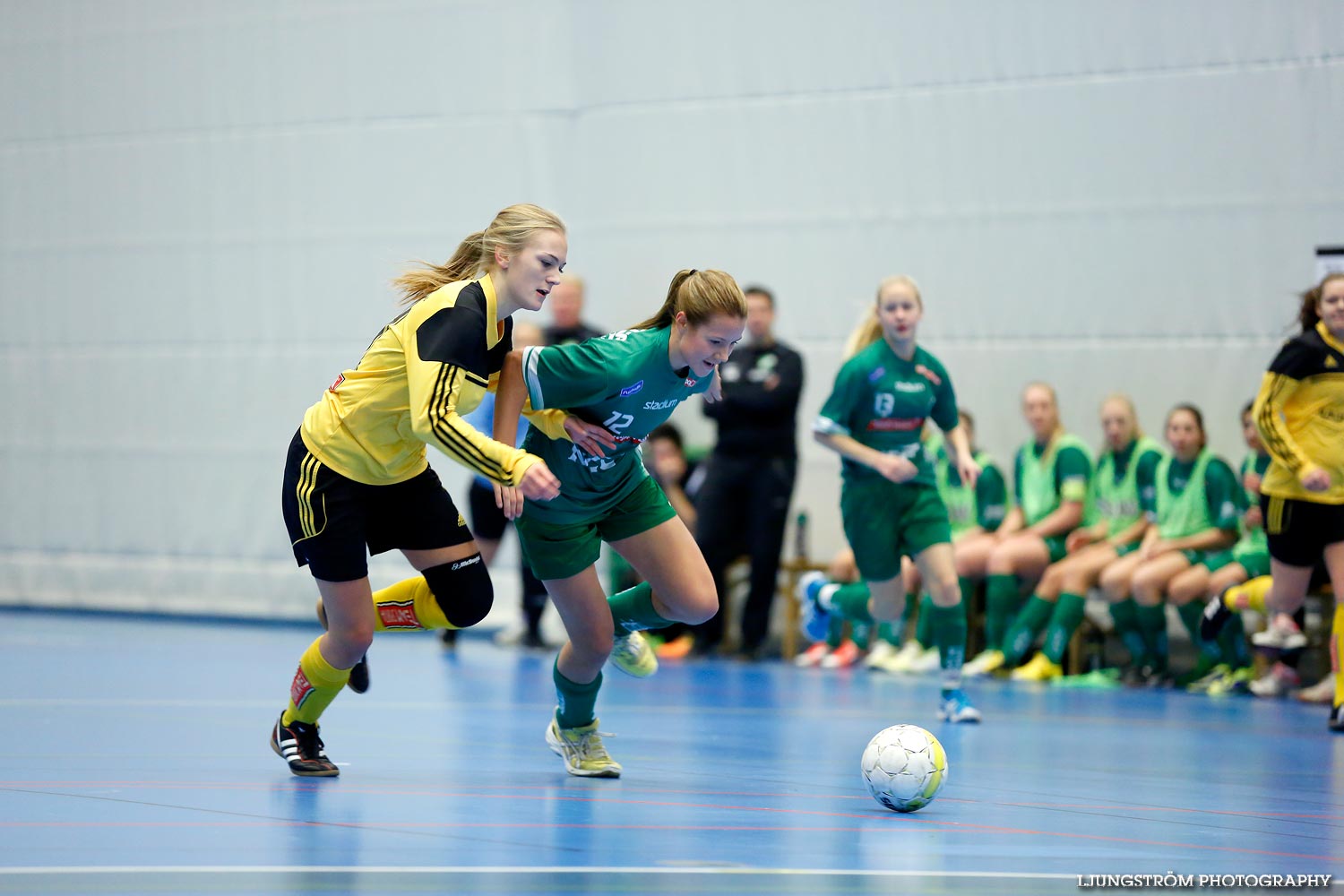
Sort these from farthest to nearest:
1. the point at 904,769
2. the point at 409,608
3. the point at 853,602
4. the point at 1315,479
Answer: the point at 853,602, the point at 1315,479, the point at 409,608, the point at 904,769

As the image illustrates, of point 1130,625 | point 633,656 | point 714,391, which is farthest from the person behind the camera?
point 1130,625

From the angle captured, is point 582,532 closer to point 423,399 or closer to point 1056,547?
point 423,399

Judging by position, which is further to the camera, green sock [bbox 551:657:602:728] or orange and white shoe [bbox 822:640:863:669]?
orange and white shoe [bbox 822:640:863:669]

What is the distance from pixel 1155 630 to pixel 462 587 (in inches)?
226

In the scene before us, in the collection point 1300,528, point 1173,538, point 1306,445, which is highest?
point 1306,445

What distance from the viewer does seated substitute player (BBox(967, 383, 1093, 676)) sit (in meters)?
9.89

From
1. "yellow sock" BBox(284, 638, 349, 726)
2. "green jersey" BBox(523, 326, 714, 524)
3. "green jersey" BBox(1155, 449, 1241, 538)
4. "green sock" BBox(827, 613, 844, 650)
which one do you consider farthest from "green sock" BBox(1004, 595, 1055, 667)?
"yellow sock" BBox(284, 638, 349, 726)

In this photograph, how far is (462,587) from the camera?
505 centimetres

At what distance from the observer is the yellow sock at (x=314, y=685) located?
16.6ft

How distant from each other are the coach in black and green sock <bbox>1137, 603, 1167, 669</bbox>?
96.7 inches

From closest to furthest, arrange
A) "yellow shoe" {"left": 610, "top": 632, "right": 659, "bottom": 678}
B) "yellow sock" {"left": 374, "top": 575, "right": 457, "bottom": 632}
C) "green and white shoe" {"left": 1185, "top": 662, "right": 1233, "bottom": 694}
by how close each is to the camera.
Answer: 1. "yellow sock" {"left": 374, "top": 575, "right": 457, "bottom": 632}
2. "yellow shoe" {"left": 610, "top": 632, "right": 659, "bottom": 678}
3. "green and white shoe" {"left": 1185, "top": 662, "right": 1233, "bottom": 694}

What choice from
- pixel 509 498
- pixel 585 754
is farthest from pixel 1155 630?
pixel 509 498

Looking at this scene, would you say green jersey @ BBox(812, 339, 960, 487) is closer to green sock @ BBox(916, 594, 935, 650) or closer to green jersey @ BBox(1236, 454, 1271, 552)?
green jersey @ BBox(1236, 454, 1271, 552)

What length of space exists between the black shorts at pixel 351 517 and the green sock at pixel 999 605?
18.1 feet
